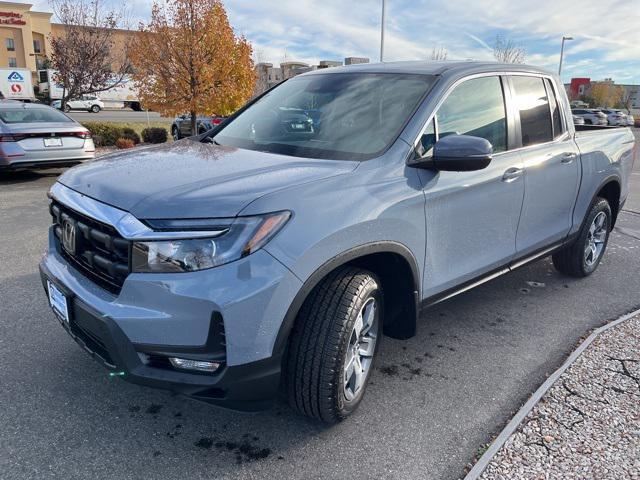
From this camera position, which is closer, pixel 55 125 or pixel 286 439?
pixel 286 439

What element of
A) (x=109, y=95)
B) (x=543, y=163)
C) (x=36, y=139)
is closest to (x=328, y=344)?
(x=543, y=163)

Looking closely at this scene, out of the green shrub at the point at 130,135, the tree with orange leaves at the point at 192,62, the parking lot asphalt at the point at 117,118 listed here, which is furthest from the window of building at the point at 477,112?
the parking lot asphalt at the point at 117,118

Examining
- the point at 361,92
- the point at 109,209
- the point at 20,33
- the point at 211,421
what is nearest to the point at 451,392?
the point at 211,421

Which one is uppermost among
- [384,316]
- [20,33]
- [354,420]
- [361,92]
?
[20,33]

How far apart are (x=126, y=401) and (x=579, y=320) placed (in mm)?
3308

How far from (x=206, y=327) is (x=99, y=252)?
692mm

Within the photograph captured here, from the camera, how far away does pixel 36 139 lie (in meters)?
8.56

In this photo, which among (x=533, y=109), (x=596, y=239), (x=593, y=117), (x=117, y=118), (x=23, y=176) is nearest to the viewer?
(x=533, y=109)

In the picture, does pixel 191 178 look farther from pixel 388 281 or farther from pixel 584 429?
pixel 584 429

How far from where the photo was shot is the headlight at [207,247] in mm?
2055

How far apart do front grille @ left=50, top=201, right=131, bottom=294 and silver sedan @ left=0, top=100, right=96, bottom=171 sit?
6.89 meters

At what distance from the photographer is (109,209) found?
2260mm

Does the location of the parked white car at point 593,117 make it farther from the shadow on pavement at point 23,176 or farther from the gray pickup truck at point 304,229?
the gray pickup truck at point 304,229

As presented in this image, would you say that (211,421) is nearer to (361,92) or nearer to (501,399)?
(501,399)
